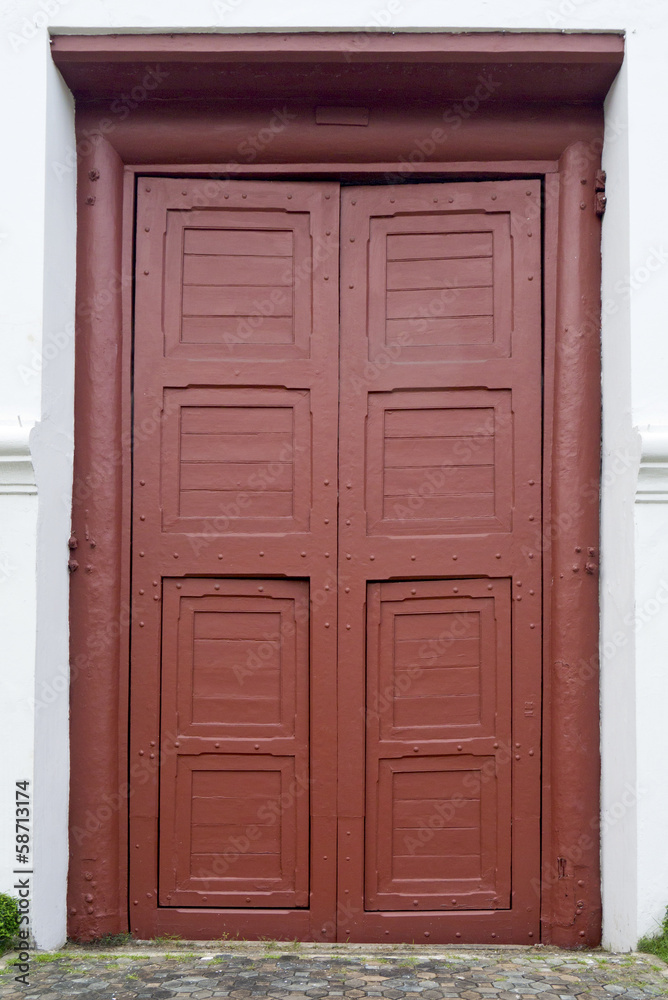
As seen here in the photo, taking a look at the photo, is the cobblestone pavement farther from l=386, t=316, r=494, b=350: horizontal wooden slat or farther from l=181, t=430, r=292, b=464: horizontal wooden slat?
l=386, t=316, r=494, b=350: horizontal wooden slat

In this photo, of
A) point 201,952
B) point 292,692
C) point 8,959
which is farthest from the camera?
point 292,692

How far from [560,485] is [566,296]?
2.59ft

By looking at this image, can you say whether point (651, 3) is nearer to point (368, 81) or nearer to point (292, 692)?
point (368, 81)

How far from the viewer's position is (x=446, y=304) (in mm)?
4094

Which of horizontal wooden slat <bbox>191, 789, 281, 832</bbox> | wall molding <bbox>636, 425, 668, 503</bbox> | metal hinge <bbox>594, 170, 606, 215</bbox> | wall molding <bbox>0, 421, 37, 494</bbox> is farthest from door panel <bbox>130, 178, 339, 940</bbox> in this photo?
wall molding <bbox>636, 425, 668, 503</bbox>

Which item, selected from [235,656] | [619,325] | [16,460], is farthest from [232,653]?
[619,325]

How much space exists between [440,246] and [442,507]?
111 cm

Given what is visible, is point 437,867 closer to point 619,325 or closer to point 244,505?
point 244,505

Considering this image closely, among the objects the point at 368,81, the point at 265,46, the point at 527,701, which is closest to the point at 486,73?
the point at 368,81

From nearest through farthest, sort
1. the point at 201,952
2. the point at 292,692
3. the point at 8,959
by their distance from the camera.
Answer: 1. the point at 8,959
2. the point at 201,952
3. the point at 292,692

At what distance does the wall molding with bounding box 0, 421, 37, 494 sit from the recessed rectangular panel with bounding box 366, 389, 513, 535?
137 centimetres

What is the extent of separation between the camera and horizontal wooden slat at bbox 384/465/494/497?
13.3 ft

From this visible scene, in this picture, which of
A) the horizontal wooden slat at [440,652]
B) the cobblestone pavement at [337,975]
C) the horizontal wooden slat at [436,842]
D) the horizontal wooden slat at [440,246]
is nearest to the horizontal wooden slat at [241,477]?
the horizontal wooden slat at [440,652]

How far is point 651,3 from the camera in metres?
3.77
